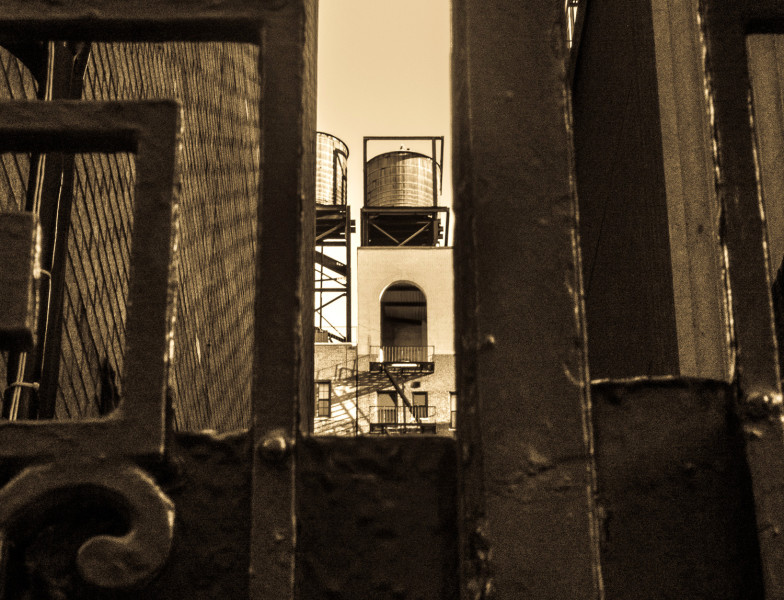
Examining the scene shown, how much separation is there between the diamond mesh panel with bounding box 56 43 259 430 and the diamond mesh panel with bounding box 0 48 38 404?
367mm

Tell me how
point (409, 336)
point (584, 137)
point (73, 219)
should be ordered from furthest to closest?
point (409, 336) → point (73, 219) → point (584, 137)

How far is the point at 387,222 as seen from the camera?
26.4m

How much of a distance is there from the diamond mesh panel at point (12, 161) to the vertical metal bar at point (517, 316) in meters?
2.57

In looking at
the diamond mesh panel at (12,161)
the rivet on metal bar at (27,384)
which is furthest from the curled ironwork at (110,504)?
the diamond mesh panel at (12,161)

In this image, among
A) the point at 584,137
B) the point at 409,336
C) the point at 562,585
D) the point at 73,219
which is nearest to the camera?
the point at 562,585

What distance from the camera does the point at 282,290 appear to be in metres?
0.67

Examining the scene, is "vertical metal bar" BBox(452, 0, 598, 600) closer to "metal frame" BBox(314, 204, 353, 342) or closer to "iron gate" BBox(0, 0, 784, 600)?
"iron gate" BBox(0, 0, 784, 600)

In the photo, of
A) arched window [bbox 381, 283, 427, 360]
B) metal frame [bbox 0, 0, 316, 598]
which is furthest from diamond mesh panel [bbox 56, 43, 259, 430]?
arched window [bbox 381, 283, 427, 360]

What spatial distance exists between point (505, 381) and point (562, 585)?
154 mm

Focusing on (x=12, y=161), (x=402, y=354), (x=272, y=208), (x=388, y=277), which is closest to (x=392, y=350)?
(x=402, y=354)

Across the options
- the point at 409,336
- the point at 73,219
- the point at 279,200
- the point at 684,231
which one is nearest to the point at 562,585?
the point at 279,200

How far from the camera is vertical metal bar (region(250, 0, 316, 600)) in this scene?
627 millimetres

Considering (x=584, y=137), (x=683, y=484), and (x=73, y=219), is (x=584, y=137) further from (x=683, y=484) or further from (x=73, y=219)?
(x=73, y=219)

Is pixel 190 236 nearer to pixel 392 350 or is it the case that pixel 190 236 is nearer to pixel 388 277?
pixel 388 277
